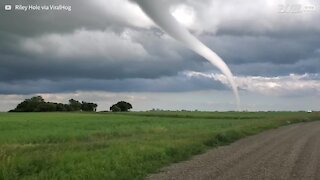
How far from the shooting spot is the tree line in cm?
14825

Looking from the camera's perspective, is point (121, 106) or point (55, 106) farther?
point (121, 106)

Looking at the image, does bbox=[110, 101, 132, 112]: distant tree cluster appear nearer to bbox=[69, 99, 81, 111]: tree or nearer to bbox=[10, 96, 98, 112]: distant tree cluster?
bbox=[69, 99, 81, 111]: tree

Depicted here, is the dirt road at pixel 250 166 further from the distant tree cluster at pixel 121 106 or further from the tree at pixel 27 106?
the distant tree cluster at pixel 121 106

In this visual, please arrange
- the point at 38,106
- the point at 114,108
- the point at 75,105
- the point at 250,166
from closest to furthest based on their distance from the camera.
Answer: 1. the point at 250,166
2. the point at 38,106
3. the point at 114,108
4. the point at 75,105

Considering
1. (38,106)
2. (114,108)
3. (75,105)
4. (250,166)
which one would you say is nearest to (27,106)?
(38,106)

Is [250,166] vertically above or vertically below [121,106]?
below

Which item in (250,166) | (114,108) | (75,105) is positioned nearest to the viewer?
(250,166)

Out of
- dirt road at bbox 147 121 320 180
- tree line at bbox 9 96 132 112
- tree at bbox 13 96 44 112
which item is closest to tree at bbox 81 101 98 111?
tree line at bbox 9 96 132 112

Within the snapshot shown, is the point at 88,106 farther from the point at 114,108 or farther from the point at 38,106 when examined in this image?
the point at 38,106

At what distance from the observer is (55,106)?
14962 cm

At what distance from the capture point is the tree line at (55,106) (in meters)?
148

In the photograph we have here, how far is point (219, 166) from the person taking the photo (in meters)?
17.9

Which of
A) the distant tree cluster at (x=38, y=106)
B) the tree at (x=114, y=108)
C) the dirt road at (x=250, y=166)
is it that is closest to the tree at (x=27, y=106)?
the distant tree cluster at (x=38, y=106)

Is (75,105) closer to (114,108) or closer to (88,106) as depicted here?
(88,106)
